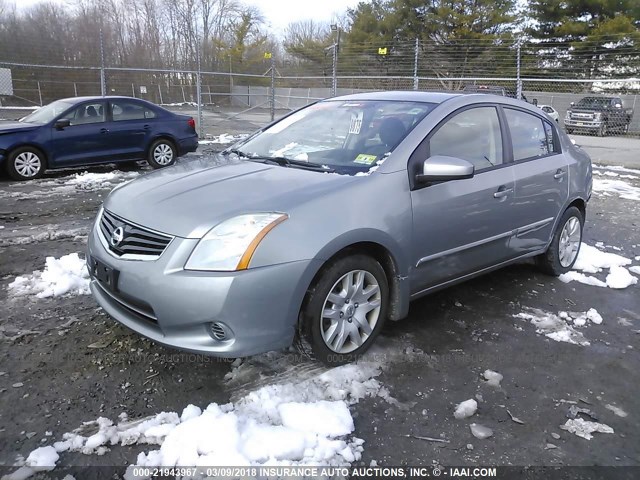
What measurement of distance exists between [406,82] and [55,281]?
21.5 m

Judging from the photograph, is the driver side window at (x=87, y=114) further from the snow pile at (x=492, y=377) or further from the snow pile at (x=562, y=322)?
the snow pile at (x=492, y=377)

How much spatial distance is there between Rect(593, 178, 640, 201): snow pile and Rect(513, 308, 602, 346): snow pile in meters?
5.75

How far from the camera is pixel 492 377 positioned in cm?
305

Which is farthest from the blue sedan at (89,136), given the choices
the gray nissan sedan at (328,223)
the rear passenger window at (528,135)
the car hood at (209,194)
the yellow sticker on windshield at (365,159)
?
the rear passenger window at (528,135)

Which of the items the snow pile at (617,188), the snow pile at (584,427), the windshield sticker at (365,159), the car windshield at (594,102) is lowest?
the snow pile at (584,427)

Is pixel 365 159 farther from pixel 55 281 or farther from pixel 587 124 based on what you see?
pixel 587 124

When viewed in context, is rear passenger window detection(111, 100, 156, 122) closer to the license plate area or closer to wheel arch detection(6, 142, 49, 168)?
wheel arch detection(6, 142, 49, 168)

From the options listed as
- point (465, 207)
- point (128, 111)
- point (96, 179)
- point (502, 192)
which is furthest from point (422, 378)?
point (128, 111)

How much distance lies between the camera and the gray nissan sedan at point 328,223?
2.58 meters

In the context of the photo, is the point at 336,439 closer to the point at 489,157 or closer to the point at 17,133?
the point at 489,157

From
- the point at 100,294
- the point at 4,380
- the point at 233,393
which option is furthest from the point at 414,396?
the point at 4,380

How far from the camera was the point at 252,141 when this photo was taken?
13.6 ft

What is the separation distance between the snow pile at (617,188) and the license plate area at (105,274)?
8.55 metres

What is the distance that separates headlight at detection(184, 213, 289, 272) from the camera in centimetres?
254
